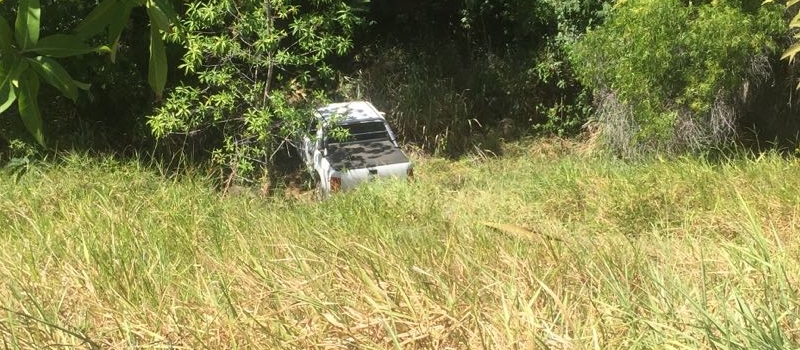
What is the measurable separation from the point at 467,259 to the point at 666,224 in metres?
2.69

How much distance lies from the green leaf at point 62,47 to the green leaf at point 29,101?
2.1 inches

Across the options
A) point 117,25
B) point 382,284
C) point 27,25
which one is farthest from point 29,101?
point 382,284

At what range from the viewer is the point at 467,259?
9.27 feet

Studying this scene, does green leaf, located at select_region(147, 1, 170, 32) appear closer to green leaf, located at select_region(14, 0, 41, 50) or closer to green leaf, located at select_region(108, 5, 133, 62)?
green leaf, located at select_region(108, 5, 133, 62)

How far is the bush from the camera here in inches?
301

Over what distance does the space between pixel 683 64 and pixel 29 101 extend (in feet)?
24.8

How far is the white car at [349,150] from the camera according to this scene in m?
8.58

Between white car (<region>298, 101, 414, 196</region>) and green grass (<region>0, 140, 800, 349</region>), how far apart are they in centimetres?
367

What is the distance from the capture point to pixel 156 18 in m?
1.57

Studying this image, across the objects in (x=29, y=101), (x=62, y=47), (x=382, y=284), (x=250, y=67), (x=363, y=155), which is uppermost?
(x=62, y=47)

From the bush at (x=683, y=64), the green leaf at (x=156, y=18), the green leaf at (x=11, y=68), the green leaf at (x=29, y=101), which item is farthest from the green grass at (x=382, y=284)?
the bush at (x=683, y=64)

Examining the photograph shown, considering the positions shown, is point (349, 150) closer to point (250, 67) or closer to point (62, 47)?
point (250, 67)

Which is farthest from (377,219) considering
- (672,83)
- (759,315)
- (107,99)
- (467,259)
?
(107,99)

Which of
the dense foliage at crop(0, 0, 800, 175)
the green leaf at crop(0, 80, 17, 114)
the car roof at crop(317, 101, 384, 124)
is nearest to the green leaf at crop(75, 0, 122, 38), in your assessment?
the green leaf at crop(0, 80, 17, 114)
